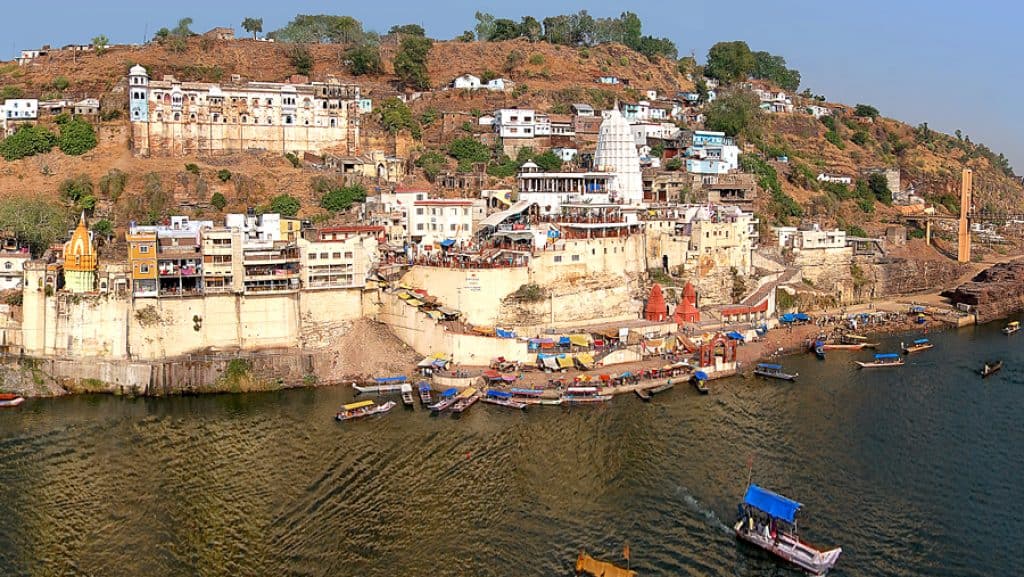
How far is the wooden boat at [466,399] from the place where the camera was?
3577 centimetres

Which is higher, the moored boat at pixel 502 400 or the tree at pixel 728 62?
the tree at pixel 728 62

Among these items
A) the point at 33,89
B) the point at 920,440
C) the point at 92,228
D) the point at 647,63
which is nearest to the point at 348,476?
the point at 920,440

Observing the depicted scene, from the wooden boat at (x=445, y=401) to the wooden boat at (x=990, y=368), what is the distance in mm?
23389

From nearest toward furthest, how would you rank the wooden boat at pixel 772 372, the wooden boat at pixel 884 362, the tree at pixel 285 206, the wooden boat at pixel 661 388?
the wooden boat at pixel 661 388
the wooden boat at pixel 772 372
the wooden boat at pixel 884 362
the tree at pixel 285 206

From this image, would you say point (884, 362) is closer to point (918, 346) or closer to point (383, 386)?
point (918, 346)

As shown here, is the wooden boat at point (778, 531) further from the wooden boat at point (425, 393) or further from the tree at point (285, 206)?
the tree at point (285, 206)

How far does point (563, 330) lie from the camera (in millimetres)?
43719

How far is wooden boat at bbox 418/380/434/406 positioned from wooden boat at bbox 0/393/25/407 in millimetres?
15226

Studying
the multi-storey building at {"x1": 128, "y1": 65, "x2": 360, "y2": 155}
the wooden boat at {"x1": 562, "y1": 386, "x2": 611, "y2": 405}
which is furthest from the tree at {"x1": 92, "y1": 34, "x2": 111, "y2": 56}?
the wooden boat at {"x1": 562, "y1": 386, "x2": 611, "y2": 405}

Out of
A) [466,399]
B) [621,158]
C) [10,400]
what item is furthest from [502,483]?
[621,158]

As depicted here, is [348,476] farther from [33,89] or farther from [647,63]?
[647,63]

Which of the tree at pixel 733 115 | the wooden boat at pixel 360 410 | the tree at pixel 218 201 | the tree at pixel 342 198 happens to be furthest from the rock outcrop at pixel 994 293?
the tree at pixel 218 201

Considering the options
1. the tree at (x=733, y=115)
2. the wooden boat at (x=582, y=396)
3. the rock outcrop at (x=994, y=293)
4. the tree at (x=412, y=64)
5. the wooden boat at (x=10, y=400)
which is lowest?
the wooden boat at (x=10, y=400)

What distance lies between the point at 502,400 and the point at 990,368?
22.4m
